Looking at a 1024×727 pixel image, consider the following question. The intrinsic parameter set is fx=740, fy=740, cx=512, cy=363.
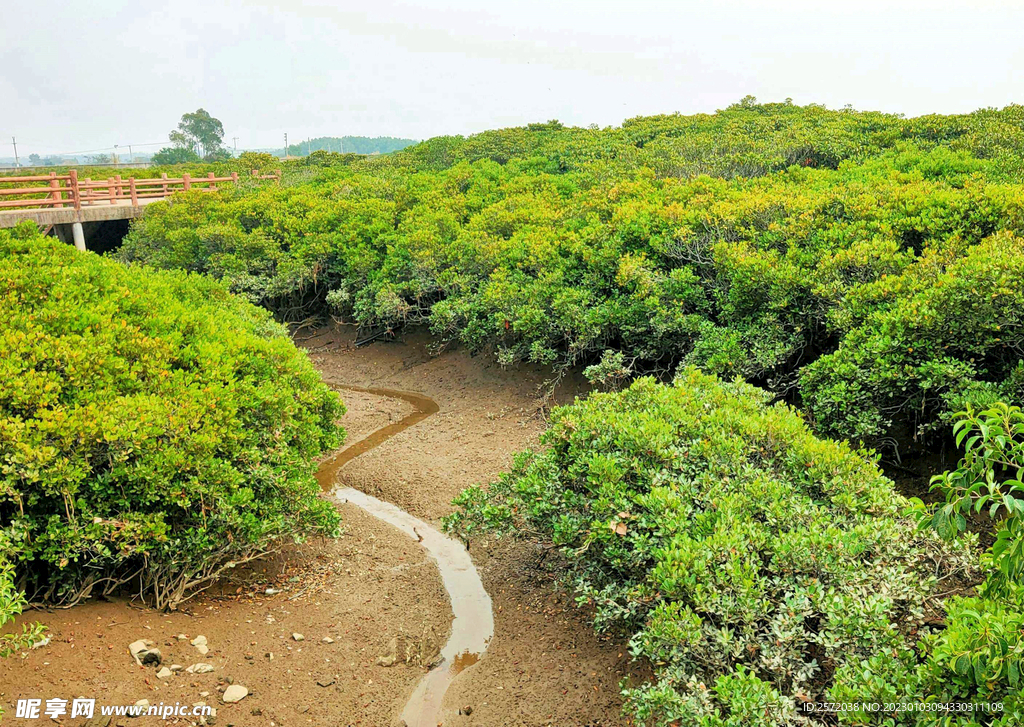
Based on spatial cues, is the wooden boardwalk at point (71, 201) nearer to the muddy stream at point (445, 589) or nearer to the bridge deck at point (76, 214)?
the bridge deck at point (76, 214)

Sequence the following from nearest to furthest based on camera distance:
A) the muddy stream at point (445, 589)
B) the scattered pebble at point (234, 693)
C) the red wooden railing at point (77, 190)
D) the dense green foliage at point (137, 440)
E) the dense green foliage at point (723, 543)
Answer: the dense green foliage at point (723, 543), the scattered pebble at point (234, 693), the dense green foliage at point (137, 440), the muddy stream at point (445, 589), the red wooden railing at point (77, 190)

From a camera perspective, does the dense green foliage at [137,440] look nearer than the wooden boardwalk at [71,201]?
Yes

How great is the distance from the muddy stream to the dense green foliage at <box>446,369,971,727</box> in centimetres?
79

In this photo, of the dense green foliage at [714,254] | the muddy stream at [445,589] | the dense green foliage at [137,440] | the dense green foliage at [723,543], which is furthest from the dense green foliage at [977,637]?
the dense green foliage at [137,440]

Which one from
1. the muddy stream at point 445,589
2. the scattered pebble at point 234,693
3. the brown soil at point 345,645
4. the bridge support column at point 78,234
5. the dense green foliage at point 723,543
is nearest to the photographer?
the dense green foliage at point 723,543

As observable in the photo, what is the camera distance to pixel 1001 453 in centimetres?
267

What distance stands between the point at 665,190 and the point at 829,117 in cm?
1128

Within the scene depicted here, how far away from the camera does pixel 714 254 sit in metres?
10.8

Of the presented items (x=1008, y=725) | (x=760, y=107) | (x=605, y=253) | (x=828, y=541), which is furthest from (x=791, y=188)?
(x=760, y=107)

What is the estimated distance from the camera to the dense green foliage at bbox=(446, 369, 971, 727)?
4.26m

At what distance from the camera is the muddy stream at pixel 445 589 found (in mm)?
Answer: 5906

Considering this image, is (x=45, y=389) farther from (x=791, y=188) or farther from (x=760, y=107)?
(x=760, y=107)

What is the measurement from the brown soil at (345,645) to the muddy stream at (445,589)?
0.35 ft

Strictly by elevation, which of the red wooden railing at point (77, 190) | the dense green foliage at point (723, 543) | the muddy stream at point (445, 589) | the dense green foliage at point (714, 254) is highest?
the red wooden railing at point (77, 190)
